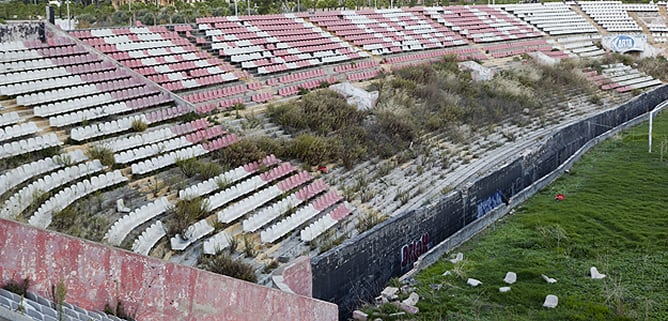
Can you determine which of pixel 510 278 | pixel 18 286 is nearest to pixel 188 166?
pixel 510 278

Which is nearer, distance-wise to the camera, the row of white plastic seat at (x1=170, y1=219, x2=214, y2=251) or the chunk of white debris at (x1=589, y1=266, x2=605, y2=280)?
the row of white plastic seat at (x1=170, y1=219, x2=214, y2=251)

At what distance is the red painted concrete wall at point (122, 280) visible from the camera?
23.1 feet

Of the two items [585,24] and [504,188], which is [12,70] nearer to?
[504,188]

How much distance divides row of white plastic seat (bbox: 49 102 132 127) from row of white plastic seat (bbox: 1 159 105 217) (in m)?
1.70

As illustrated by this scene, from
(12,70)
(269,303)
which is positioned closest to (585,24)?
(12,70)

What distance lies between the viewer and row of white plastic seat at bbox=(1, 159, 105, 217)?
10227 mm

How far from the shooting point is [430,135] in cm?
2086

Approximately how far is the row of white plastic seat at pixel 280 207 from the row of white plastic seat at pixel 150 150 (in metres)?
2.52

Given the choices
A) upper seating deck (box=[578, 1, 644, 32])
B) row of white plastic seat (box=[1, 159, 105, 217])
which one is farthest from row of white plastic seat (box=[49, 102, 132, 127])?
upper seating deck (box=[578, 1, 644, 32])

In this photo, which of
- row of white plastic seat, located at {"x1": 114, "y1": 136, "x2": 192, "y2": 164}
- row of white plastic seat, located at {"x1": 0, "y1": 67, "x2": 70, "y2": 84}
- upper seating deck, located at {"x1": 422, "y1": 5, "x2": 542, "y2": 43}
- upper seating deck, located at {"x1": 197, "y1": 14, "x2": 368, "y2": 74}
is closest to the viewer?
row of white plastic seat, located at {"x1": 114, "y1": 136, "x2": 192, "y2": 164}

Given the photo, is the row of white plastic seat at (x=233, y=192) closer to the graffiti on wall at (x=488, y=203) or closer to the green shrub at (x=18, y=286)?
the graffiti on wall at (x=488, y=203)

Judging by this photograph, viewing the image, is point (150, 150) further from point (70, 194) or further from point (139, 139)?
point (70, 194)

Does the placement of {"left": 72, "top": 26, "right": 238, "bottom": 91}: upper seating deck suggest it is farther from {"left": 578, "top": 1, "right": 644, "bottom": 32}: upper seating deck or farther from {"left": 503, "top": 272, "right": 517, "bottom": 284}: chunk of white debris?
{"left": 578, "top": 1, "right": 644, "bottom": 32}: upper seating deck

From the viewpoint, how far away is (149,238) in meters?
11.1
